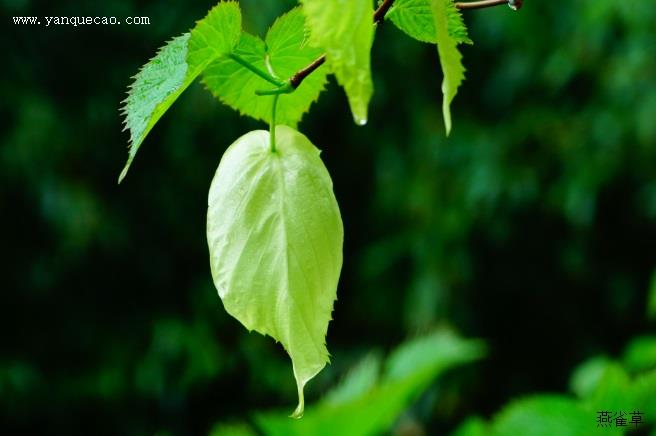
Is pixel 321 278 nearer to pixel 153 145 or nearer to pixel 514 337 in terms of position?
pixel 153 145

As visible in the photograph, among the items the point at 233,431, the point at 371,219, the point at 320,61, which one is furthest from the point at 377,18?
the point at 371,219

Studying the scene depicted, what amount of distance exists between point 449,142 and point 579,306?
47 cm

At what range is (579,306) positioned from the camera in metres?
1.94

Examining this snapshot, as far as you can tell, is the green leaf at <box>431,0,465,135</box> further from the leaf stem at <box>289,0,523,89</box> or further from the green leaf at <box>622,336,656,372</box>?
the green leaf at <box>622,336,656,372</box>

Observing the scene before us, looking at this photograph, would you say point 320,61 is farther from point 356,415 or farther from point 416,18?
point 356,415

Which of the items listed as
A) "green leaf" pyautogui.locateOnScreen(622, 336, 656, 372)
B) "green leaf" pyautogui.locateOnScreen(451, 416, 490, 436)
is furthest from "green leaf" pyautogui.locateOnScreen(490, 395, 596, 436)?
"green leaf" pyautogui.locateOnScreen(622, 336, 656, 372)

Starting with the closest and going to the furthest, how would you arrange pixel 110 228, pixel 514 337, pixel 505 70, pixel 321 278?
pixel 321 278
pixel 110 228
pixel 505 70
pixel 514 337

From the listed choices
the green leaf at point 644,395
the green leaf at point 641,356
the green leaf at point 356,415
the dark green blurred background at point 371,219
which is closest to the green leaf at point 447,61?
the green leaf at point 644,395

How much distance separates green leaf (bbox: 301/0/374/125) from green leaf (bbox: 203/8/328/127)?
116 millimetres

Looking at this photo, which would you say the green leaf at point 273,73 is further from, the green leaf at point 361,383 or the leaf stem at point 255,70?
the green leaf at point 361,383

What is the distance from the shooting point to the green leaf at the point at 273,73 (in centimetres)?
31

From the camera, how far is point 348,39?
0.19 meters

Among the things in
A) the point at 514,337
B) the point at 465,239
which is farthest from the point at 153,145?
the point at 514,337

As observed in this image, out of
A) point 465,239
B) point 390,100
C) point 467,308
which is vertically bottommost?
point 467,308
